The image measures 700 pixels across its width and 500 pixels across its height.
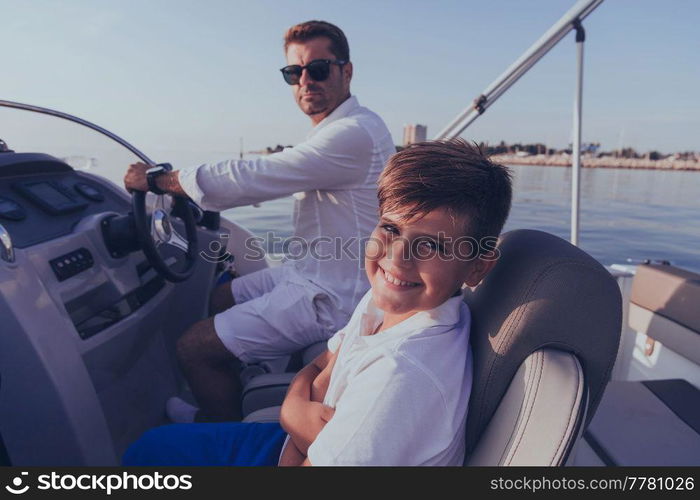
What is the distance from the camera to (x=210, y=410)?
5.02 feet

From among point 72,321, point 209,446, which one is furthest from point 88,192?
point 209,446

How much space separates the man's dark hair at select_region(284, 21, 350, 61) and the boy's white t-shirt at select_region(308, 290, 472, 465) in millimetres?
1273

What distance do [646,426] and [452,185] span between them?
1.03 m

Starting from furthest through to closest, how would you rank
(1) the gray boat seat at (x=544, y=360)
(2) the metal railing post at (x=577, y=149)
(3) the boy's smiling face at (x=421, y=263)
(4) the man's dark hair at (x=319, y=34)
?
(2) the metal railing post at (x=577, y=149)
(4) the man's dark hair at (x=319, y=34)
(3) the boy's smiling face at (x=421, y=263)
(1) the gray boat seat at (x=544, y=360)

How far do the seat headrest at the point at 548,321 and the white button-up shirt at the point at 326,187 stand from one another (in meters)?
0.85

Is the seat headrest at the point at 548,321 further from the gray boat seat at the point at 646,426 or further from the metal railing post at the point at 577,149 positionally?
the metal railing post at the point at 577,149

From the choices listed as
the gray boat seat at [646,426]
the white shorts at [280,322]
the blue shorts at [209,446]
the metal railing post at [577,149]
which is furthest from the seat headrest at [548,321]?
the metal railing post at [577,149]

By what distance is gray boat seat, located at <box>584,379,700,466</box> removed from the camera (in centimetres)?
114

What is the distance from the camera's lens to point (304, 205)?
5.47 ft

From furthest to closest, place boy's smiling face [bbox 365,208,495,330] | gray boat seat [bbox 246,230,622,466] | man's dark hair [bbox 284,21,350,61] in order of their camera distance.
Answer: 1. man's dark hair [bbox 284,21,350,61]
2. boy's smiling face [bbox 365,208,495,330]
3. gray boat seat [bbox 246,230,622,466]

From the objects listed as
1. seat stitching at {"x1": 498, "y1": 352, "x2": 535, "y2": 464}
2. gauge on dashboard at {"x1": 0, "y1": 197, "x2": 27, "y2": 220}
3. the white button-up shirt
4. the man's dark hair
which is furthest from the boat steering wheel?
seat stitching at {"x1": 498, "y1": 352, "x2": 535, "y2": 464}

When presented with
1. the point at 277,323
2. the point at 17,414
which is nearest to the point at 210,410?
the point at 277,323

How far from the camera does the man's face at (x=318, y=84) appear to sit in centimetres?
166

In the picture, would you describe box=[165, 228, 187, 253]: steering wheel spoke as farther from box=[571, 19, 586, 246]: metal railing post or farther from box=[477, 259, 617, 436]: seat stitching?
box=[571, 19, 586, 246]: metal railing post
